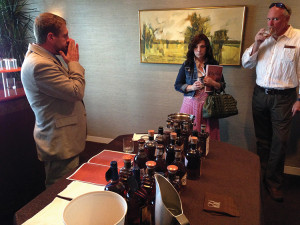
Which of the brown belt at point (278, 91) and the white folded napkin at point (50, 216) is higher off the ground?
the brown belt at point (278, 91)

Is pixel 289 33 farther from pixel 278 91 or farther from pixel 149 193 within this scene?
pixel 149 193

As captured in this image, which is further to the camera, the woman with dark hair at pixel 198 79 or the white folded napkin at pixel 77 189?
the woman with dark hair at pixel 198 79

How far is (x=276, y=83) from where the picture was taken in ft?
7.58

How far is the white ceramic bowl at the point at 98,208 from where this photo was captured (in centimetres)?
71

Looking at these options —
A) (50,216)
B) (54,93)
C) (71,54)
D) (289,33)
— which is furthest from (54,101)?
(289,33)

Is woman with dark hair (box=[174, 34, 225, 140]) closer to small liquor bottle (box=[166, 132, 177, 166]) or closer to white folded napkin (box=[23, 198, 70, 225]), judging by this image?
small liquor bottle (box=[166, 132, 177, 166])

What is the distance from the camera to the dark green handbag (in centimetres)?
219

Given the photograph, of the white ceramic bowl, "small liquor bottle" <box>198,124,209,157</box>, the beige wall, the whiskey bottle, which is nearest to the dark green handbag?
the beige wall

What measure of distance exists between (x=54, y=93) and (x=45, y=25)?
44 centimetres

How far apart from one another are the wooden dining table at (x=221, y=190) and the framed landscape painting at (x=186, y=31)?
5.44 ft

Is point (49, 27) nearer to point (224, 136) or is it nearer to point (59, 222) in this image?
point (59, 222)

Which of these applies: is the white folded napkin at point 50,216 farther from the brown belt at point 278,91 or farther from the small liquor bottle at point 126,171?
the brown belt at point 278,91

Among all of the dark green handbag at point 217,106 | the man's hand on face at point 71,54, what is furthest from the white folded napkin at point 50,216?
the dark green handbag at point 217,106

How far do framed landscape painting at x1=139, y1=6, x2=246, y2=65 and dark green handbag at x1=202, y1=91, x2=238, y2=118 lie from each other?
0.74 meters
